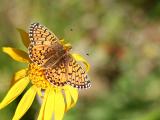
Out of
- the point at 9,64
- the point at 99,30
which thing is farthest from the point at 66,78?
the point at 99,30

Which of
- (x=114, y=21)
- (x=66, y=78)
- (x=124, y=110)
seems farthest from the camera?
(x=114, y=21)

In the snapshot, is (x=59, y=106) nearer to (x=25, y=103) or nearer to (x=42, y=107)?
(x=42, y=107)

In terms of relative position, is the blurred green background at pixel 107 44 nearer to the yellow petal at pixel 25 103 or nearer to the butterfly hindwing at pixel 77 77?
the yellow petal at pixel 25 103

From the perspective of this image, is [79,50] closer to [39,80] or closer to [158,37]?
[158,37]

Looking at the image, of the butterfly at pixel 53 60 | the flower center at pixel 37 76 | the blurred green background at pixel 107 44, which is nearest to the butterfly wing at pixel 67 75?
the butterfly at pixel 53 60

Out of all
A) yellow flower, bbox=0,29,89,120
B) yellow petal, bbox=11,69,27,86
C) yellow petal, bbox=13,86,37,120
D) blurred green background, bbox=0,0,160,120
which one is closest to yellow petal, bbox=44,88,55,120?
yellow flower, bbox=0,29,89,120

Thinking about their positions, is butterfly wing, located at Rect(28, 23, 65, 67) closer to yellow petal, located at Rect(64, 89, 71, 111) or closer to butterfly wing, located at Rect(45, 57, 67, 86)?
butterfly wing, located at Rect(45, 57, 67, 86)
